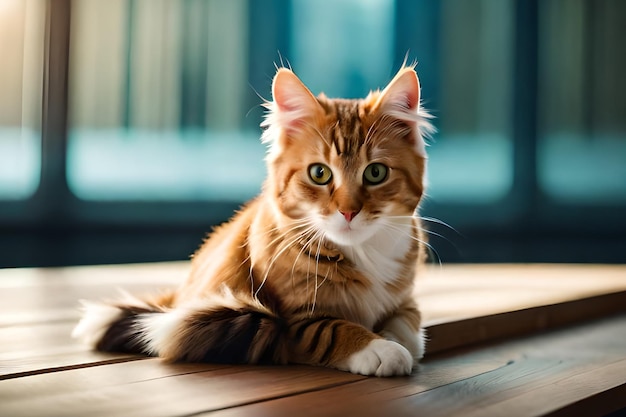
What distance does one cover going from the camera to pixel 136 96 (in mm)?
3910

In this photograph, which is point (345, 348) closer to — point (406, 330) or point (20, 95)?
point (406, 330)

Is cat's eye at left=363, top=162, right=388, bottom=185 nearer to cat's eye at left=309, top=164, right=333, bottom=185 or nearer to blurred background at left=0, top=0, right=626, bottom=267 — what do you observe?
cat's eye at left=309, top=164, right=333, bottom=185

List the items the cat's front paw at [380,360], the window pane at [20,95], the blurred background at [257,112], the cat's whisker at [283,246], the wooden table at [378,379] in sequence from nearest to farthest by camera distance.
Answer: the wooden table at [378,379], the cat's front paw at [380,360], the cat's whisker at [283,246], the window pane at [20,95], the blurred background at [257,112]

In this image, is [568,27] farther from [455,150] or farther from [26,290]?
[26,290]

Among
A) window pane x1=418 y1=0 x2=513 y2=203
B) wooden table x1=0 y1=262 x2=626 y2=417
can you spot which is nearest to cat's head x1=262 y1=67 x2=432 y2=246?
wooden table x1=0 y1=262 x2=626 y2=417

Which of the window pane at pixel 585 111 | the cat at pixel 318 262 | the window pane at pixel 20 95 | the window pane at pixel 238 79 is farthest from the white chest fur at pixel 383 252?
the window pane at pixel 585 111

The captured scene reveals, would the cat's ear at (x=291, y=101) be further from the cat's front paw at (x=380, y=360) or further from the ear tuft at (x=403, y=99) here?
the cat's front paw at (x=380, y=360)

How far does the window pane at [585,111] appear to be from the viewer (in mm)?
4344

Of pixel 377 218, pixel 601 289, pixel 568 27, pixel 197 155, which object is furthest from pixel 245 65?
pixel 377 218

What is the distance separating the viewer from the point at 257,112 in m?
4.12

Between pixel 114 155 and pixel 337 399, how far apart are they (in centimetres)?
302

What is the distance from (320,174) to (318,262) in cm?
Result: 17

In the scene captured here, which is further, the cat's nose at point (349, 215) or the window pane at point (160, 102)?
the window pane at point (160, 102)

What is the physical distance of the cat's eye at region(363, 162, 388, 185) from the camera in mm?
1383
